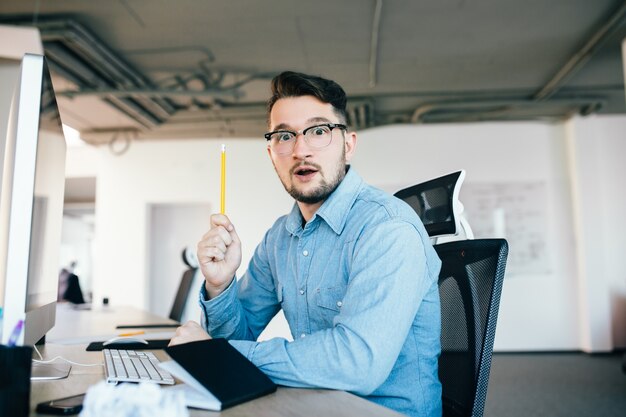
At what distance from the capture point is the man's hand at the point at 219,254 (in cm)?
116

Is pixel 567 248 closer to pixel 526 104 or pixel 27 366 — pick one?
pixel 526 104

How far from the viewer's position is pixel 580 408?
11.9 ft

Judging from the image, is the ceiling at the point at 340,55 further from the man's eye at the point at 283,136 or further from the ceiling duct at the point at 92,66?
the man's eye at the point at 283,136

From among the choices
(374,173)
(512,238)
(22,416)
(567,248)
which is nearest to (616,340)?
(567,248)

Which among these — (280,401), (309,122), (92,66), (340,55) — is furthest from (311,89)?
(92,66)

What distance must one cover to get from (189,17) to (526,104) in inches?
155

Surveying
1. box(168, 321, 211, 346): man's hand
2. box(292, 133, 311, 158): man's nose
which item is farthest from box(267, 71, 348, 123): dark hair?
box(168, 321, 211, 346): man's hand

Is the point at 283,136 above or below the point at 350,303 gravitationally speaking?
above

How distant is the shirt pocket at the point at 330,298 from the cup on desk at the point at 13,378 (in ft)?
2.16

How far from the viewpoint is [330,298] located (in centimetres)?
116

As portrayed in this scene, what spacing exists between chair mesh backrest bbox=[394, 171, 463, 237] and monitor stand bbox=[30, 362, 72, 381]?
1.00 m

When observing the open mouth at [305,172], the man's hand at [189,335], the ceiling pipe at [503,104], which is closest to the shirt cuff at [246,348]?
the man's hand at [189,335]

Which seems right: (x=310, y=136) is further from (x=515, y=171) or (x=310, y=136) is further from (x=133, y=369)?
(x=515, y=171)

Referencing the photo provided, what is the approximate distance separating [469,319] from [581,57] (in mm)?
4269
